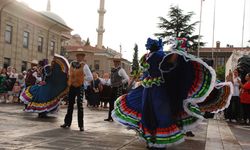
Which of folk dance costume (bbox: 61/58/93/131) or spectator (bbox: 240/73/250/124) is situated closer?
folk dance costume (bbox: 61/58/93/131)

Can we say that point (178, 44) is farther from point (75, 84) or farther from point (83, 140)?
point (75, 84)

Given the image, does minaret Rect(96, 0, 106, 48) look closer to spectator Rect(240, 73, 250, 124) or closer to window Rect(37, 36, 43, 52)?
window Rect(37, 36, 43, 52)

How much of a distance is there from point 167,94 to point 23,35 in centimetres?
3658

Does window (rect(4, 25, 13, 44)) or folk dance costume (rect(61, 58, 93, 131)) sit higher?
window (rect(4, 25, 13, 44))

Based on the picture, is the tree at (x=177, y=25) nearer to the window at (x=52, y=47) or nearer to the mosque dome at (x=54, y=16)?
the window at (x=52, y=47)

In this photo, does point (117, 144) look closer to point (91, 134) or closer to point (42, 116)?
point (91, 134)

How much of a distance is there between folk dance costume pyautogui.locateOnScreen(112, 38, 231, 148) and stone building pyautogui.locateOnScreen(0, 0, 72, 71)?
31844 millimetres

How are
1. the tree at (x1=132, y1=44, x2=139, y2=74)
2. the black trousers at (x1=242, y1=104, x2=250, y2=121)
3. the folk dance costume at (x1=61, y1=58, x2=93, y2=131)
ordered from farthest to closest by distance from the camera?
the black trousers at (x1=242, y1=104, x2=250, y2=121), the folk dance costume at (x1=61, y1=58, x2=93, y2=131), the tree at (x1=132, y1=44, x2=139, y2=74)

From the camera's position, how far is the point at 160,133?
21.0 ft

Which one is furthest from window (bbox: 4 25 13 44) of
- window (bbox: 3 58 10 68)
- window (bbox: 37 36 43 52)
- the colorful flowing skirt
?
the colorful flowing skirt

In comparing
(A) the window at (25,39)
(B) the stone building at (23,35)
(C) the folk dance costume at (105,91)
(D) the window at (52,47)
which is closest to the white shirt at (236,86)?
(C) the folk dance costume at (105,91)

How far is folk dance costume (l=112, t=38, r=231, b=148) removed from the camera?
21.2 ft

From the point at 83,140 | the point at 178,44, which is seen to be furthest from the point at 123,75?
the point at 178,44

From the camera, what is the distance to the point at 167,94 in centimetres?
667
